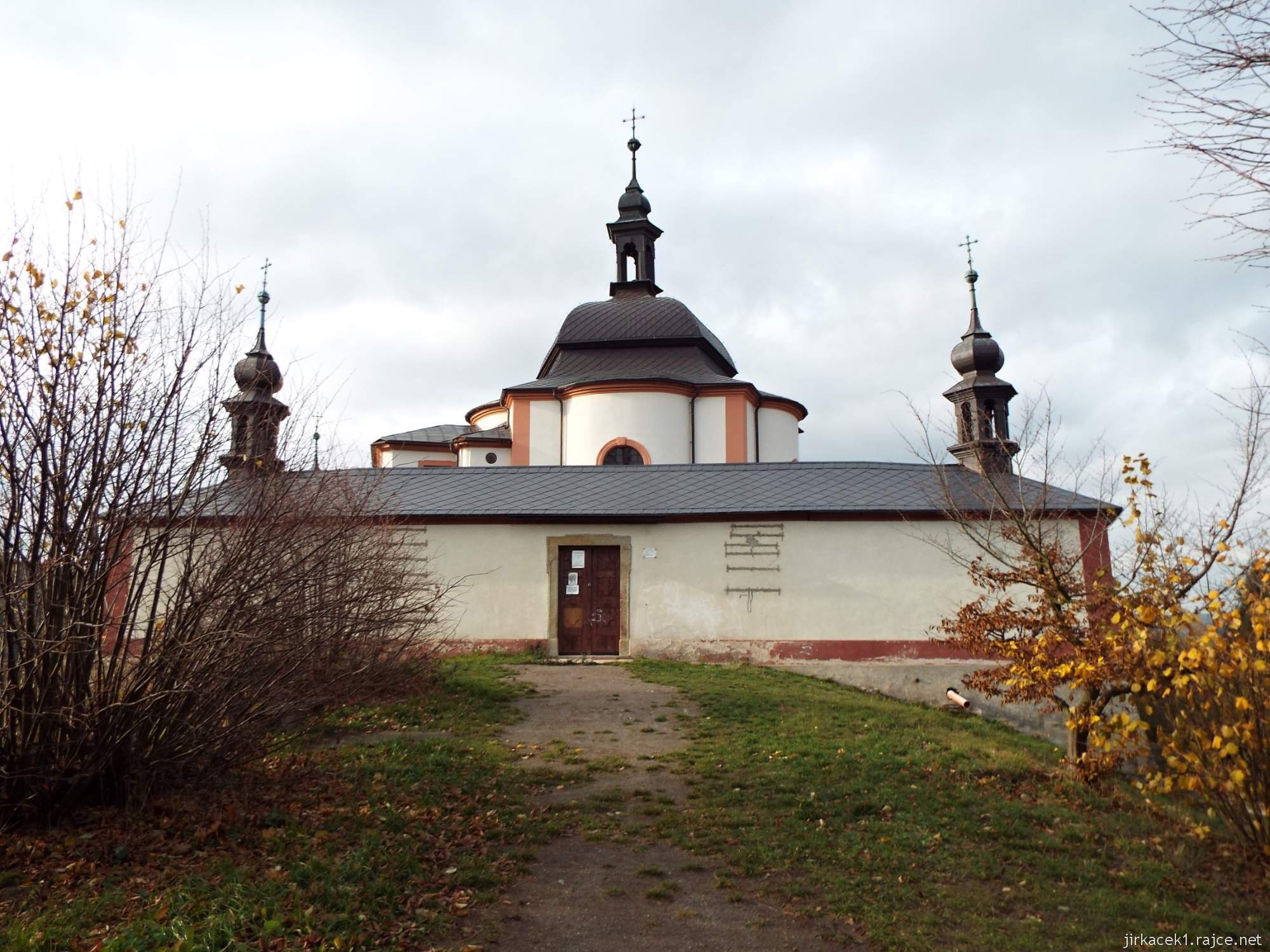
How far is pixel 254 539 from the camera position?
5910 mm

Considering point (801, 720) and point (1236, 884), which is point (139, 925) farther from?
point (801, 720)

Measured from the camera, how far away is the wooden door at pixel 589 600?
51.6 ft

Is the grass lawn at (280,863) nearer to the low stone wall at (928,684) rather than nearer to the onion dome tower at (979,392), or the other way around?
the low stone wall at (928,684)

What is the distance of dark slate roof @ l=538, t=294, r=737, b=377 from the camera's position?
2627 cm

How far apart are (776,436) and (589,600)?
11.0 metres

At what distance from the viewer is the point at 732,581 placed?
1549cm

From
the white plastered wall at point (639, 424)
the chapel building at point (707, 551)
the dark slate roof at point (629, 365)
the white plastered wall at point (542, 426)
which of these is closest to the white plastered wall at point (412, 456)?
the dark slate roof at point (629, 365)

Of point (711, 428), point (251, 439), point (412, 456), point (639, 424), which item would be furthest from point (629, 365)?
point (251, 439)

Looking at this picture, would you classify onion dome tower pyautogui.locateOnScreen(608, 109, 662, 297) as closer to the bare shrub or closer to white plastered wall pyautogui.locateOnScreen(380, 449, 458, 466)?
white plastered wall pyautogui.locateOnScreen(380, 449, 458, 466)

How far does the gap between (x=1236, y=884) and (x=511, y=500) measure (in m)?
12.2

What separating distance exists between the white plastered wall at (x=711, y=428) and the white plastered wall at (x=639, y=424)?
347 millimetres

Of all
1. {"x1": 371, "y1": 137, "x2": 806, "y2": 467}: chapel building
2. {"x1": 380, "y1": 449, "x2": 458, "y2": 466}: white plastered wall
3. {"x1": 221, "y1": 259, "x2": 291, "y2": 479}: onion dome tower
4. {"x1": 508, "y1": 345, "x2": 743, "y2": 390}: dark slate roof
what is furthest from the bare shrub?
{"x1": 380, "y1": 449, "x2": 458, "y2": 466}: white plastered wall

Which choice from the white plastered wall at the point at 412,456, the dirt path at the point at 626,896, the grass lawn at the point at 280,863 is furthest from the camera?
the white plastered wall at the point at 412,456

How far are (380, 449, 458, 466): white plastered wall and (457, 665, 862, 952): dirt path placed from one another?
21780 mm
